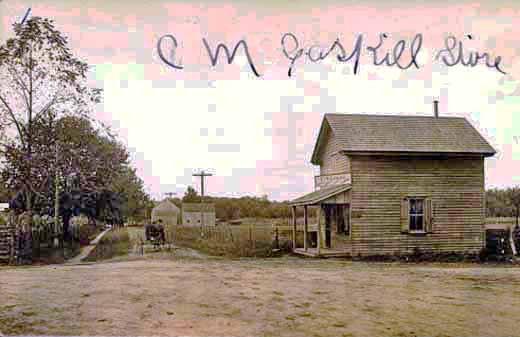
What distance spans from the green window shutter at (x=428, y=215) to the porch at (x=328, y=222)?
228 cm

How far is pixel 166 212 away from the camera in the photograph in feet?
43.4

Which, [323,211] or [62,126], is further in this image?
[323,211]

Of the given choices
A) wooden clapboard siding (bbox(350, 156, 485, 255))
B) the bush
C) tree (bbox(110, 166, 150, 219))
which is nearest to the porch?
wooden clapboard siding (bbox(350, 156, 485, 255))

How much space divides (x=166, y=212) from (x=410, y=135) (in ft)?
24.2

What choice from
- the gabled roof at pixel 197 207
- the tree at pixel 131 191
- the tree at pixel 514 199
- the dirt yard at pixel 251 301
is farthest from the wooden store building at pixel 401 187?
the tree at pixel 131 191

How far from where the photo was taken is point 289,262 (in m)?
15.2

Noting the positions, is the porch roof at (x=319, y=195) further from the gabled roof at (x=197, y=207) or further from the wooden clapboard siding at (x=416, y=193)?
the gabled roof at (x=197, y=207)

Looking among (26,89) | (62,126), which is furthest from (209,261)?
(26,89)

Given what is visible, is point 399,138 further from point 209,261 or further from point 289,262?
point 209,261

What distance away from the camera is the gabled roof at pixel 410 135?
1549 centimetres

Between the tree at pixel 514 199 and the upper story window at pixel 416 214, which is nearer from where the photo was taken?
the tree at pixel 514 199

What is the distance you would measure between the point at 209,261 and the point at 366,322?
6568 millimetres

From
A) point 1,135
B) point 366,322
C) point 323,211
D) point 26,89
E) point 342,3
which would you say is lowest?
point 366,322

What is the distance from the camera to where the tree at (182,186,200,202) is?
12570 millimetres
